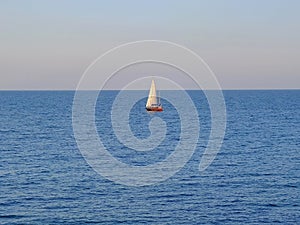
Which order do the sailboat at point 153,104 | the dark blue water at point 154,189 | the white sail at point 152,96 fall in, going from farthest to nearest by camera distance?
the sailboat at point 153,104
the white sail at point 152,96
the dark blue water at point 154,189

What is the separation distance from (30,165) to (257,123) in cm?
8784

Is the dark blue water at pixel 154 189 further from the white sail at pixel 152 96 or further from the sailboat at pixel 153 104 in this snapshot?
the sailboat at pixel 153 104

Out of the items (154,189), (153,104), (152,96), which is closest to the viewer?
(154,189)

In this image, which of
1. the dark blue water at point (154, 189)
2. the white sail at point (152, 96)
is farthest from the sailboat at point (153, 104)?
the dark blue water at point (154, 189)

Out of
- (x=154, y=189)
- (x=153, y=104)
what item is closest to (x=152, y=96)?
(x=153, y=104)

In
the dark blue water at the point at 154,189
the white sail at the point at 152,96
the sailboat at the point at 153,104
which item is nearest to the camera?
the dark blue water at the point at 154,189

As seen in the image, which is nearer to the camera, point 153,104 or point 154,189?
point 154,189

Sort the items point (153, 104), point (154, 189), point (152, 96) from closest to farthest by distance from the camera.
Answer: point (154, 189), point (152, 96), point (153, 104)

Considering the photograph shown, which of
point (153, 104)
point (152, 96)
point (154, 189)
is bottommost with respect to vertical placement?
point (154, 189)

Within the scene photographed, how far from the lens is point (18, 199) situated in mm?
57031

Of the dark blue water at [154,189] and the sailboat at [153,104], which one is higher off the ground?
the sailboat at [153,104]

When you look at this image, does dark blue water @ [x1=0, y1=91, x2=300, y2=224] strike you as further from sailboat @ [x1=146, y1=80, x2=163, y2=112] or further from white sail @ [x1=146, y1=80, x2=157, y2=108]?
sailboat @ [x1=146, y1=80, x2=163, y2=112]

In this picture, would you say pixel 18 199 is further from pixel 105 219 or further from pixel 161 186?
pixel 161 186

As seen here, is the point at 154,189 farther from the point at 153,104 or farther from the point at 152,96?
the point at 153,104
